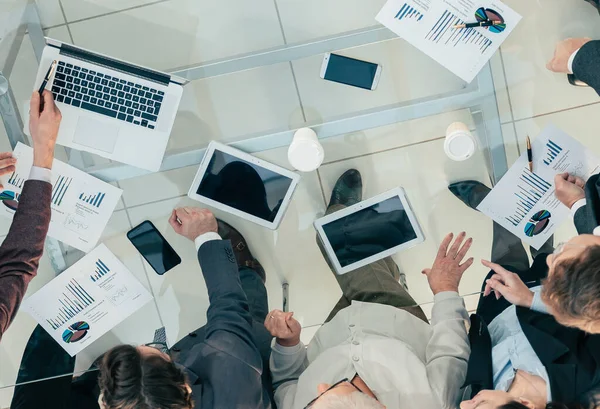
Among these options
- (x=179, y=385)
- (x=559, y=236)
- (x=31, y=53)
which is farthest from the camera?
(x=31, y=53)

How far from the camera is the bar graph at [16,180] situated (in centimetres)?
180

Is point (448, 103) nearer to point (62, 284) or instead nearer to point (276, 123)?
point (276, 123)

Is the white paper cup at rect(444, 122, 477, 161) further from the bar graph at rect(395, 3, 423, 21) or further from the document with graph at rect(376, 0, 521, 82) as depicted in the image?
the bar graph at rect(395, 3, 423, 21)

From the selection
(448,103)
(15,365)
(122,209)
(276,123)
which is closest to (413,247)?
(448,103)

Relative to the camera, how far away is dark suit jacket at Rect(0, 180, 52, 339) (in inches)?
61.9

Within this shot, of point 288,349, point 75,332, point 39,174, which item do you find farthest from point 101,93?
point 288,349

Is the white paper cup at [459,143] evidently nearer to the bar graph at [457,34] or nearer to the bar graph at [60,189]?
the bar graph at [457,34]

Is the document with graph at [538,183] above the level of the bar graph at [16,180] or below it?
above

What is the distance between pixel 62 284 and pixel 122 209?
0.31 metres

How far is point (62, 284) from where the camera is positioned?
5.95 feet

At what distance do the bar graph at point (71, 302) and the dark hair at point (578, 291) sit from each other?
4.45ft

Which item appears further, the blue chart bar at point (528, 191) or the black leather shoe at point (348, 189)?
the black leather shoe at point (348, 189)

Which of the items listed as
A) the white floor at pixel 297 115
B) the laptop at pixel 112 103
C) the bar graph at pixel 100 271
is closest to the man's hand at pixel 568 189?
the white floor at pixel 297 115

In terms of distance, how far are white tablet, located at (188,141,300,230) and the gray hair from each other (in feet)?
2.08
